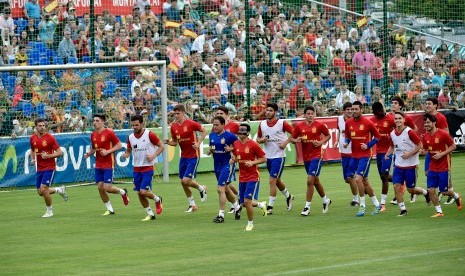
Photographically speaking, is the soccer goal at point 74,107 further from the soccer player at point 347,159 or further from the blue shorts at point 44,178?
the soccer player at point 347,159

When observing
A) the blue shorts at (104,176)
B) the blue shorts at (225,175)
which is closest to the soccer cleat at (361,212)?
the blue shorts at (225,175)

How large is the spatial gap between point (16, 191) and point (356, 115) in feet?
36.7

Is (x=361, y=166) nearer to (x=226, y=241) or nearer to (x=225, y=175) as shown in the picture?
(x=225, y=175)

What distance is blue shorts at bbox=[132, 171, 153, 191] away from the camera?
22.0m

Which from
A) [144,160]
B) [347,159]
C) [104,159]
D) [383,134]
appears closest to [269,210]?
[347,159]

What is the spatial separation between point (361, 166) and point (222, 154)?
2999mm

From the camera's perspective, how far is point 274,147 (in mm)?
22922

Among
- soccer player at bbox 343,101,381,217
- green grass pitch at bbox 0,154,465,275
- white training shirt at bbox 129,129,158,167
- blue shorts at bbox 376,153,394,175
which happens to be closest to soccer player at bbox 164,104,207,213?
green grass pitch at bbox 0,154,465,275

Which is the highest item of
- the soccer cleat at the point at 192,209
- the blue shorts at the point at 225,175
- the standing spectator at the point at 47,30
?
the standing spectator at the point at 47,30

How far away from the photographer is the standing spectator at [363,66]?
1431 inches

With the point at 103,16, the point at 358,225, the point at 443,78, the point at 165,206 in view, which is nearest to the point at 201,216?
the point at 165,206

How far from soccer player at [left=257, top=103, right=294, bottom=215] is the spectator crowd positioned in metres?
8.56

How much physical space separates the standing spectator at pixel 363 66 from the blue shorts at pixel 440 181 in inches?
607

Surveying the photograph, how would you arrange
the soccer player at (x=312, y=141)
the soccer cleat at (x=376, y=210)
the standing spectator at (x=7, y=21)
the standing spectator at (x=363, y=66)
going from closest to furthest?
the soccer cleat at (x=376, y=210) → the soccer player at (x=312, y=141) → the standing spectator at (x=7, y=21) → the standing spectator at (x=363, y=66)
